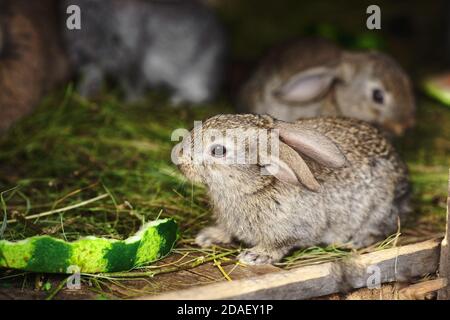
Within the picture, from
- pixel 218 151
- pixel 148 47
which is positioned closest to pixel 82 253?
pixel 218 151

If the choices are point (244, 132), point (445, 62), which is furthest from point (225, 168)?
point (445, 62)

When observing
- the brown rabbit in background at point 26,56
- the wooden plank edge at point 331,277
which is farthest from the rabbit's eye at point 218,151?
the brown rabbit in background at point 26,56

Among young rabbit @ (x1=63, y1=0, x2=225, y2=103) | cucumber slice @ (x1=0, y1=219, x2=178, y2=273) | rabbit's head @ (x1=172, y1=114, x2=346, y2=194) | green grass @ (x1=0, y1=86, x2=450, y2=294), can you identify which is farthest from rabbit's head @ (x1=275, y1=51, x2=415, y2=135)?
cucumber slice @ (x1=0, y1=219, x2=178, y2=273)

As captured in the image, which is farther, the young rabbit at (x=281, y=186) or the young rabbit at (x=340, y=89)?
the young rabbit at (x=340, y=89)

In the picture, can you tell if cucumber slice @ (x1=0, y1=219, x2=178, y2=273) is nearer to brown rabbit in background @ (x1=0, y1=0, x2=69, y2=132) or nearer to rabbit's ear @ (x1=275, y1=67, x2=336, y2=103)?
rabbit's ear @ (x1=275, y1=67, x2=336, y2=103)

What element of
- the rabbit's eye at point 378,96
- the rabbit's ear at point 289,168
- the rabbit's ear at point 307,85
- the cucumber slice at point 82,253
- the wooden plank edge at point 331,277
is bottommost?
the wooden plank edge at point 331,277

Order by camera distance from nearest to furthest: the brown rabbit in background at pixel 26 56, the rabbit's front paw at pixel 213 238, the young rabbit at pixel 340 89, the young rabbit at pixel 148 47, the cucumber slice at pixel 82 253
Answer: the cucumber slice at pixel 82 253 → the rabbit's front paw at pixel 213 238 → the young rabbit at pixel 340 89 → the brown rabbit in background at pixel 26 56 → the young rabbit at pixel 148 47

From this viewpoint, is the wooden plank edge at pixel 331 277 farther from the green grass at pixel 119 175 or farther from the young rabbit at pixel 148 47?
the young rabbit at pixel 148 47
